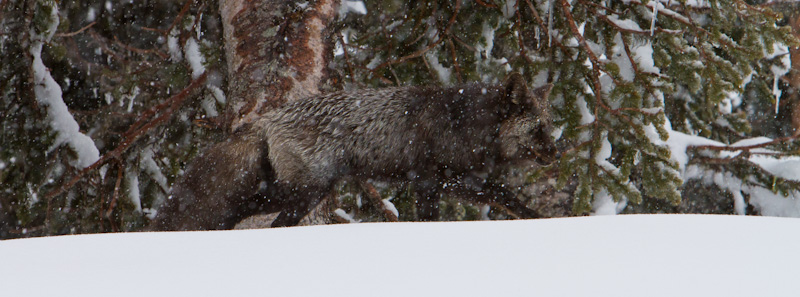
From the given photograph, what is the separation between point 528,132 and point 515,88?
385mm

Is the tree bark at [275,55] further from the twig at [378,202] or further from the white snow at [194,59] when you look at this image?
the white snow at [194,59]

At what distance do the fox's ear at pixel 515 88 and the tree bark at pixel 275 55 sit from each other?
4.38 ft

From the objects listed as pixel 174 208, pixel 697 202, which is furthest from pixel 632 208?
pixel 174 208

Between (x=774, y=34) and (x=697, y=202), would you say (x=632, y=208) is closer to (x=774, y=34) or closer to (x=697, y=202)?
(x=697, y=202)

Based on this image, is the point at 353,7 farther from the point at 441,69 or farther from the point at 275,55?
the point at 275,55

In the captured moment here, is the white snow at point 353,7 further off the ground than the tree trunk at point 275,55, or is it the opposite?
the white snow at point 353,7

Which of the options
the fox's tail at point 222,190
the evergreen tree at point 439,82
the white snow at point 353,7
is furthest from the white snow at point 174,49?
the fox's tail at point 222,190

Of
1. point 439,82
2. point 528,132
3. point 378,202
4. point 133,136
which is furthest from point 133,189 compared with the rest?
point 528,132

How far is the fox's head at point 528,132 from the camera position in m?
4.19

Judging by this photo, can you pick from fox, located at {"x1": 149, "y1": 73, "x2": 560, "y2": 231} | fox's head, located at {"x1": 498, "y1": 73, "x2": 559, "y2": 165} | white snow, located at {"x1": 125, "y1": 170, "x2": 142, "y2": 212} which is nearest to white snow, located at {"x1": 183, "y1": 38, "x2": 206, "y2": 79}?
white snow, located at {"x1": 125, "y1": 170, "x2": 142, "y2": 212}

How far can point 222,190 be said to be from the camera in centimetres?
381

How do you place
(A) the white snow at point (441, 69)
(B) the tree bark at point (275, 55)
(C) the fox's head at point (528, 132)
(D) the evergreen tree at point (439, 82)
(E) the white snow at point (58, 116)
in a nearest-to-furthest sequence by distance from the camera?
(C) the fox's head at point (528, 132) < (B) the tree bark at point (275, 55) < (D) the evergreen tree at point (439, 82) < (E) the white snow at point (58, 116) < (A) the white snow at point (441, 69)

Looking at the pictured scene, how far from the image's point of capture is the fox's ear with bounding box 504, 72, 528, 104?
13.1 feet

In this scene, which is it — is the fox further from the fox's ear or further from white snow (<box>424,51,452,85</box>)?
white snow (<box>424,51,452,85</box>)
